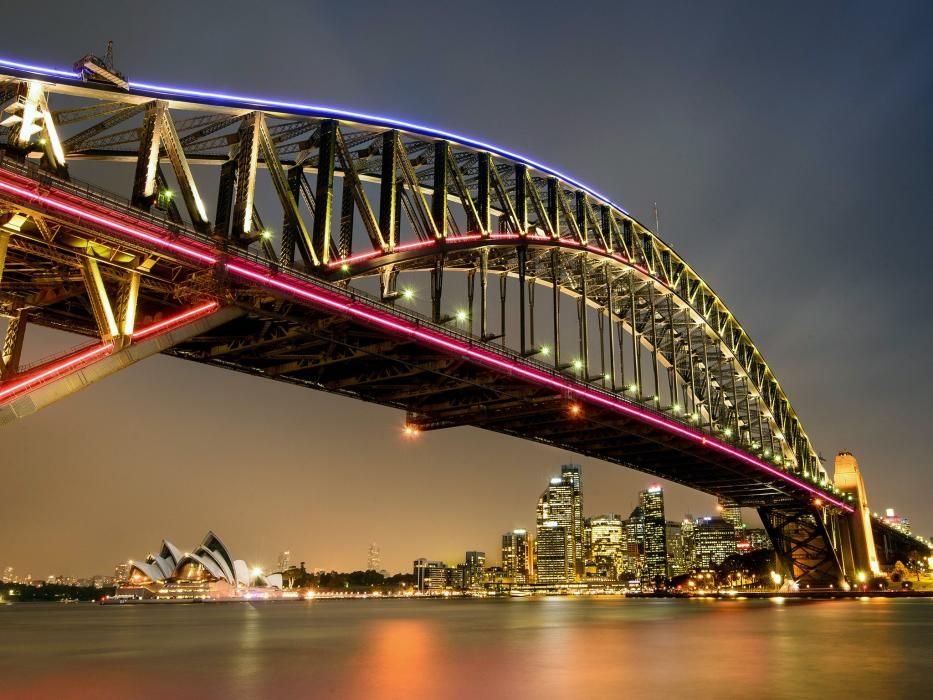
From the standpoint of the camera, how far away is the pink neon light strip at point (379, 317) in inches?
800

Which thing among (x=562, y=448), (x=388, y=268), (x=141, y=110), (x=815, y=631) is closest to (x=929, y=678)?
(x=815, y=631)

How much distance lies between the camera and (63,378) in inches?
760

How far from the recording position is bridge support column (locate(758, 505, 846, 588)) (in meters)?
79.8

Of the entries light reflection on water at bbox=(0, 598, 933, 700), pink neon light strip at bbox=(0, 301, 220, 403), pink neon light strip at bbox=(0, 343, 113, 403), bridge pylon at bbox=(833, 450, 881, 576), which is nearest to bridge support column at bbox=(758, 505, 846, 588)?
bridge pylon at bbox=(833, 450, 881, 576)

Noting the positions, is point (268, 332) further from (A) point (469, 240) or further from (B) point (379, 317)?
(A) point (469, 240)

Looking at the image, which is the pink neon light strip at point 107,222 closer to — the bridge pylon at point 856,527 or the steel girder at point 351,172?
the steel girder at point 351,172

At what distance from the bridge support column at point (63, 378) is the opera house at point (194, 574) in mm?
124206

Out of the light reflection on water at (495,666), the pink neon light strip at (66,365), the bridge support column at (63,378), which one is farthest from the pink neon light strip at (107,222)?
the light reflection on water at (495,666)

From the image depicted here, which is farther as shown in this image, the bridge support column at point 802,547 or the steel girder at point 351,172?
the bridge support column at point 802,547

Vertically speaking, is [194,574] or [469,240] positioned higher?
[469,240]

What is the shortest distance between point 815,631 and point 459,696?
860 inches

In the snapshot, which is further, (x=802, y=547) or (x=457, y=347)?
(x=802, y=547)

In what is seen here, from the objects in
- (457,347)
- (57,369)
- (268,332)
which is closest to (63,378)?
(57,369)

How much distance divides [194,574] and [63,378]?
136290 millimetres
